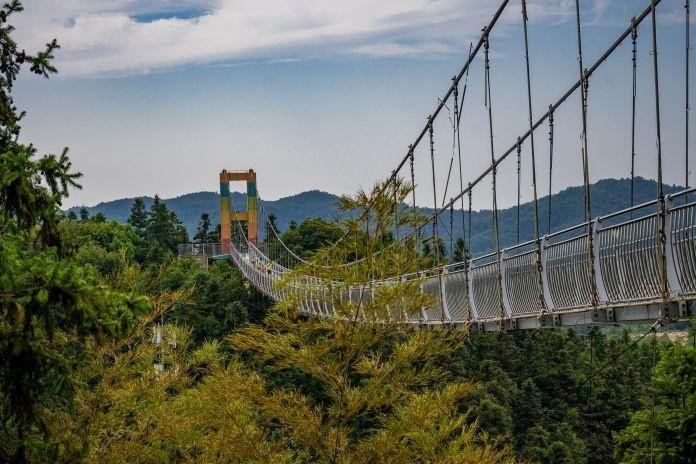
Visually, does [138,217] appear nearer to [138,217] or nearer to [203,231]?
[138,217]

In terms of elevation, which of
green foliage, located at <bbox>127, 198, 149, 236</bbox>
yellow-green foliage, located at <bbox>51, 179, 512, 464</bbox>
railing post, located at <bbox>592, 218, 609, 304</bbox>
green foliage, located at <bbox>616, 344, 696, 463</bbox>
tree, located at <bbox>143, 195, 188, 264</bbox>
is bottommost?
green foliage, located at <bbox>616, 344, 696, 463</bbox>

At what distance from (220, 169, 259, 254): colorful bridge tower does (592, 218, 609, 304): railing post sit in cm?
4521

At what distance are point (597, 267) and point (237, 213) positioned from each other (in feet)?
156

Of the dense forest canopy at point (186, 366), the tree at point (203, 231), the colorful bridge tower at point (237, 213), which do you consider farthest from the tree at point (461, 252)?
the tree at point (203, 231)

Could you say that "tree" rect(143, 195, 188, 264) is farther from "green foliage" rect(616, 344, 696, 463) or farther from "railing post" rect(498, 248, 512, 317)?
"railing post" rect(498, 248, 512, 317)

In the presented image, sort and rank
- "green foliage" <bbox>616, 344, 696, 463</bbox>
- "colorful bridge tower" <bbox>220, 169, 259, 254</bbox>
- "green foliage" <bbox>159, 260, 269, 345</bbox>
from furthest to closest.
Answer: "colorful bridge tower" <bbox>220, 169, 259, 254</bbox>, "green foliage" <bbox>159, 260, 269, 345</bbox>, "green foliage" <bbox>616, 344, 696, 463</bbox>

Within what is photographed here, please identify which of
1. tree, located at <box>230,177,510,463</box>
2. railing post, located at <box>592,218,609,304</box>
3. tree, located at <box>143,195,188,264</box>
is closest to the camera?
railing post, located at <box>592,218,609,304</box>

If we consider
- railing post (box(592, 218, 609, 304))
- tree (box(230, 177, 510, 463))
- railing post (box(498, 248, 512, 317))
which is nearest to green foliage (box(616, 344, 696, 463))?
railing post (box(498, 248, 512, 317))

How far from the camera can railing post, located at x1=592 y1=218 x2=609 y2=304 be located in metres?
7.77

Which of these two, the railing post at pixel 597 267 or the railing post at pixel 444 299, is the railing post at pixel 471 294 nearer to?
the railing post at pixel 444 299

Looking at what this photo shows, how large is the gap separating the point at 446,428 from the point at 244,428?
1.91 m

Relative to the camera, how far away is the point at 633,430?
15312 millimetres

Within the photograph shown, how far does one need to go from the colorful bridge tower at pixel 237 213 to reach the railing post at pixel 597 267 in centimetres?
4521

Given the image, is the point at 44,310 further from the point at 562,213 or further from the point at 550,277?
the point at 562,213
